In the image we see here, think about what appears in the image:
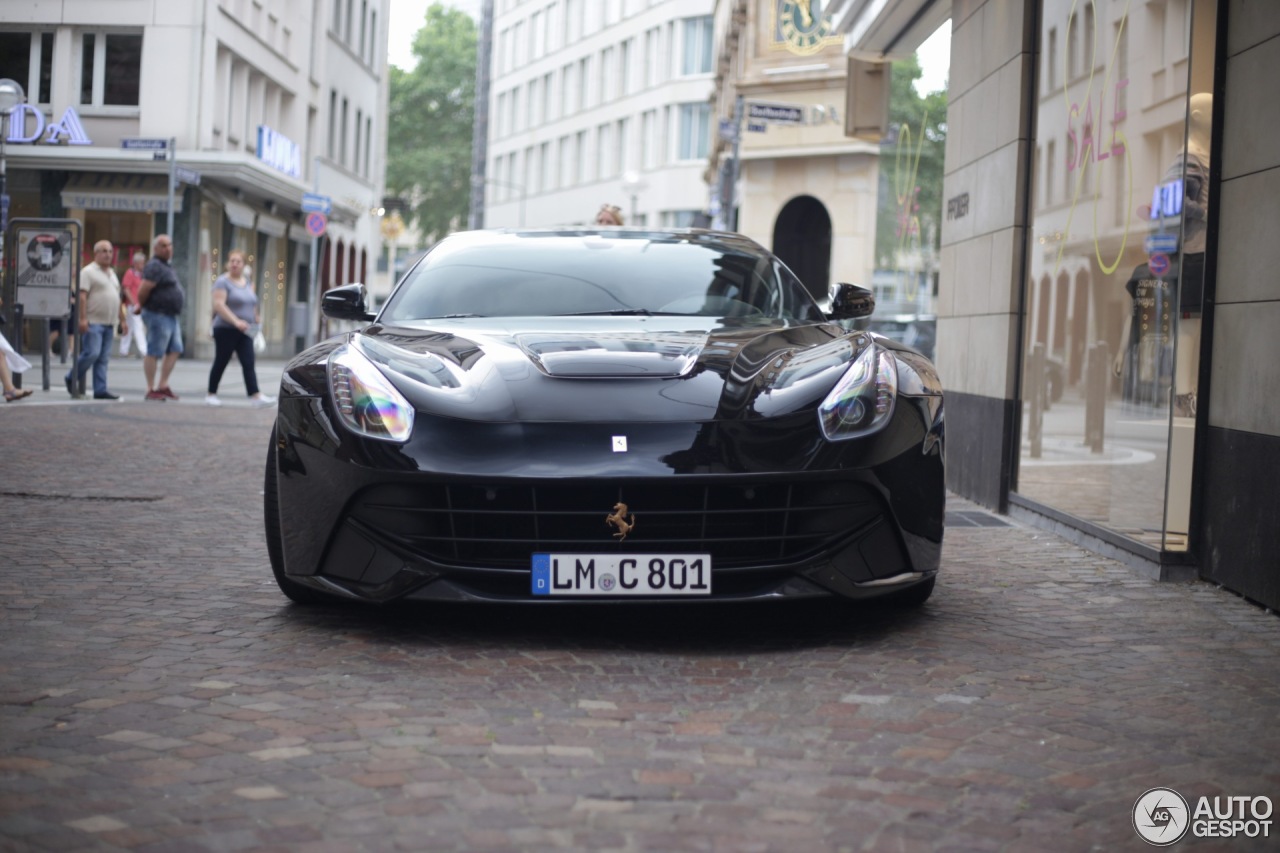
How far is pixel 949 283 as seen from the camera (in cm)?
1102

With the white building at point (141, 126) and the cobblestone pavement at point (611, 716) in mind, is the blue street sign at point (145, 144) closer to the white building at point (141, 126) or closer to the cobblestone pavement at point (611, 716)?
the white building at point (141, 126)

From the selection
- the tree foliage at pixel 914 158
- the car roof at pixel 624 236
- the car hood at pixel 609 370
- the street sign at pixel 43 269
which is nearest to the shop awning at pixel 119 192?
the street sign at pixel 43 269

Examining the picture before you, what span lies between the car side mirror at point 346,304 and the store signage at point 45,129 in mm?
28360

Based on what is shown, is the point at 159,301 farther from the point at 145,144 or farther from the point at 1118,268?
the point at 145,144

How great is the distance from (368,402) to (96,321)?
512 inches

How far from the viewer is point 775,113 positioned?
2070cm

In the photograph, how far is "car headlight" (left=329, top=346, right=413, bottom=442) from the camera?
4.76m

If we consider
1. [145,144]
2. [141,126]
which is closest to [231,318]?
[145,144]

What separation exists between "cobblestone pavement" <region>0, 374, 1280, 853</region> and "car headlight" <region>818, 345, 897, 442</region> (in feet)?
2.24

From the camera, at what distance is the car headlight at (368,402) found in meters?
4.76

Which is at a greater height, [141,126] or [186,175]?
[141,126]

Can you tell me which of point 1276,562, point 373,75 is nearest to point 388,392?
point 1276,562

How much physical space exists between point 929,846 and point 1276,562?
10.5 feet
